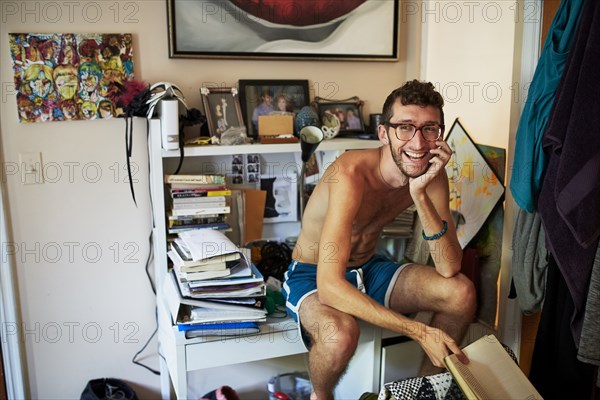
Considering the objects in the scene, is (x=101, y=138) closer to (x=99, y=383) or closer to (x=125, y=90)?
(x=125, y=90)

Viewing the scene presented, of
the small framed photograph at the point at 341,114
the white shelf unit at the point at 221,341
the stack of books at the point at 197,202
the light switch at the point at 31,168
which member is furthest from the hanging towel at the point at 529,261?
the light switch at the point at 31,168

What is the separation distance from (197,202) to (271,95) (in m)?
0.52

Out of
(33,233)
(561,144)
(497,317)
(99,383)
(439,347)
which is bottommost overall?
(99,383)

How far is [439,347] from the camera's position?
1593mm

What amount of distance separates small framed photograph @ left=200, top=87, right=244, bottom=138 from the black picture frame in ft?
0.12

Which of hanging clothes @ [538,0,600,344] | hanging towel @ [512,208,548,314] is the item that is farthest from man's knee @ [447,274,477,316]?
hanging clothes @ [538,0,600,344]

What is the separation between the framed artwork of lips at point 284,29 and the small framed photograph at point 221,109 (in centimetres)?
14

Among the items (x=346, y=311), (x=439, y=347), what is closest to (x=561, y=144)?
(x=439, y=347)

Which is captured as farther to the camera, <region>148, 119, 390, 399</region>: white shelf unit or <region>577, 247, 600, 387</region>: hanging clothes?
<region>148, 119, 390, 399</region>: white shelf unit

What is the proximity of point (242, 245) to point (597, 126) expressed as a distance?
1307 millimetres

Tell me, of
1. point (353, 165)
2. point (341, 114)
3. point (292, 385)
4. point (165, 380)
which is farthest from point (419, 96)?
point (165, 380)

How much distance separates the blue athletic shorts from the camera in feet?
6.40

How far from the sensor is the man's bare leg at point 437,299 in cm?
185

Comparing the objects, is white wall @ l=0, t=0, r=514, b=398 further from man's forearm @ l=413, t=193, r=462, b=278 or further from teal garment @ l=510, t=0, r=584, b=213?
man's forearm @ l=413, t=193, r=462, b=278
